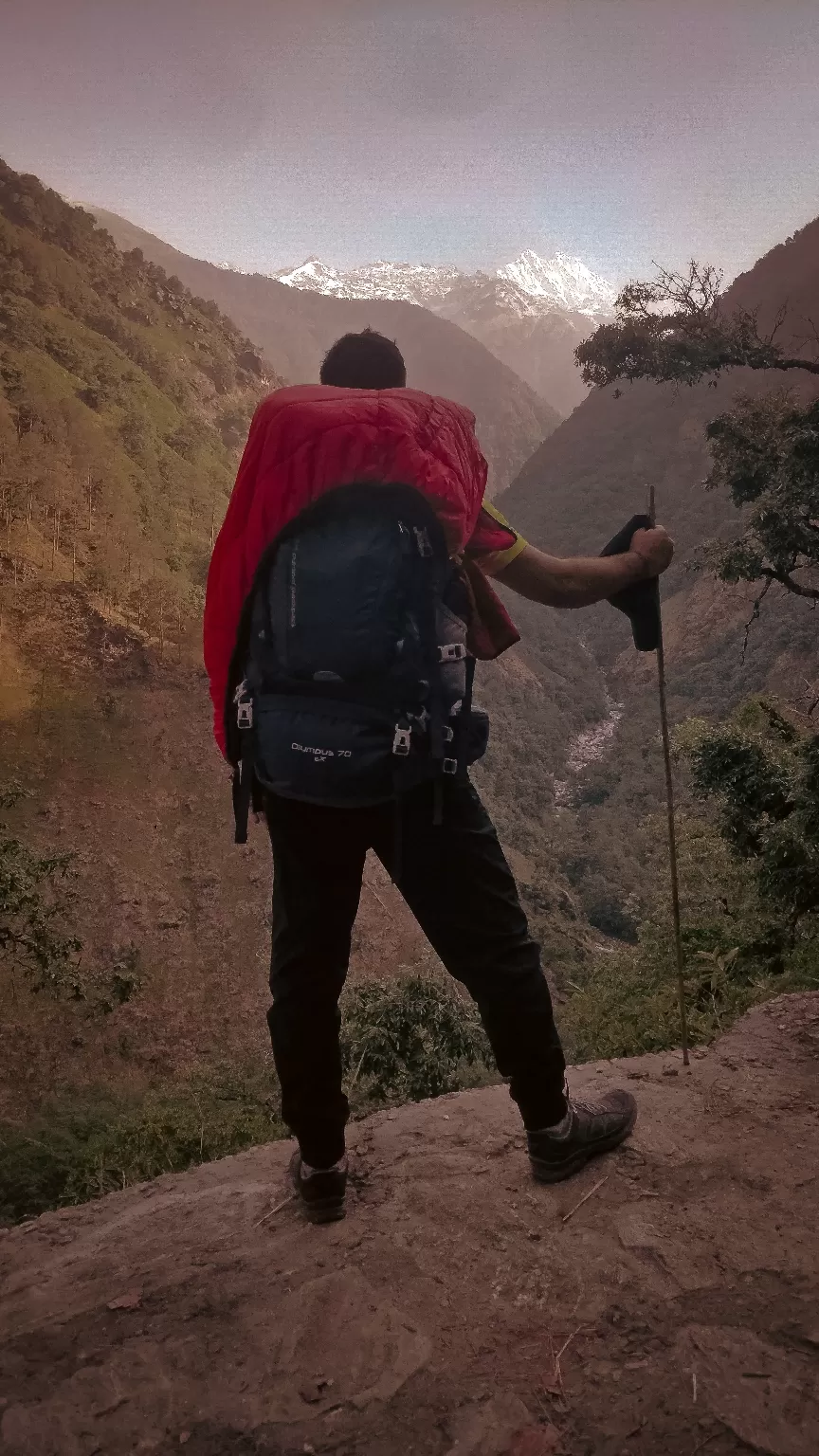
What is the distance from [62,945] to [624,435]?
105891 millimetres

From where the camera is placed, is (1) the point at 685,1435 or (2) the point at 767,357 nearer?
(1) the point at 685,1435

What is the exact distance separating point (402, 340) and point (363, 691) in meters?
163

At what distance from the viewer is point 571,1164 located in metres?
2.05

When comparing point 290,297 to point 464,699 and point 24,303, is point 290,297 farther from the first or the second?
point 464,699

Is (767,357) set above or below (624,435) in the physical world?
below

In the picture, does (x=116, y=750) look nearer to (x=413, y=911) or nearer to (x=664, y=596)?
(x=413, y=911)

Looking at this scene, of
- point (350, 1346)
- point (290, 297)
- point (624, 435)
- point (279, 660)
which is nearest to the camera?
point (350, 1346)

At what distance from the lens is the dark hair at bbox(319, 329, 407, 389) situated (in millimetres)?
1896

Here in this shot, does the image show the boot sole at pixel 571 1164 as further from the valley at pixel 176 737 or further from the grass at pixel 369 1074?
the valley at pixel 176 737

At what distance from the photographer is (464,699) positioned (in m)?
1.73

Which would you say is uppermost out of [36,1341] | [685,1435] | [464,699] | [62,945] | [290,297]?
[290,297]

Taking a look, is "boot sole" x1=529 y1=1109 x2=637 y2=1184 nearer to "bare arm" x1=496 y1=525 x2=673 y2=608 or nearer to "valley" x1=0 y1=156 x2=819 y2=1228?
"bare arm" x1=496 y1=525 x2=673 y2=608

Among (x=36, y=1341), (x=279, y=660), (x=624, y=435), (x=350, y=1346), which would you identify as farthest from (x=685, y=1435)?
(x=624, y=435)

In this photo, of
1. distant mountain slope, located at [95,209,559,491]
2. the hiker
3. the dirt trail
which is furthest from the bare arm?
distant mountain slope, located at [95,209,559,491]
